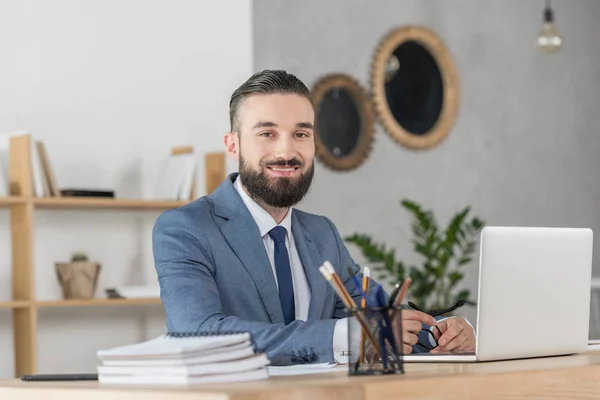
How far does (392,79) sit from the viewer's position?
631cm

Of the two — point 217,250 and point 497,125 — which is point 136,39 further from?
point 497,125

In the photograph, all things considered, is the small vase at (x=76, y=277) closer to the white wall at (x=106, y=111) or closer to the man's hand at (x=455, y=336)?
the white wall at (x=106, y=111)

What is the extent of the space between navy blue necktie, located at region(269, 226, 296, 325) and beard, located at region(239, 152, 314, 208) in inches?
3.8

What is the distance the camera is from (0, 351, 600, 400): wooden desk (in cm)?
143

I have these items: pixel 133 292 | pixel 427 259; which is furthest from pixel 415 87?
pixel 133 292

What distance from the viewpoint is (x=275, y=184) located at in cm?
233

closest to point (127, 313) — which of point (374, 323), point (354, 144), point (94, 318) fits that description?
point (94, 318)

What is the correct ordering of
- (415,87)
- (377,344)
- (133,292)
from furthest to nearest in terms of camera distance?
(415,87)
(133,292)
(377,344)

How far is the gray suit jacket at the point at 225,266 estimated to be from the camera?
215 cm

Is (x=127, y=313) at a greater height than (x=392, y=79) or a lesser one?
lesser

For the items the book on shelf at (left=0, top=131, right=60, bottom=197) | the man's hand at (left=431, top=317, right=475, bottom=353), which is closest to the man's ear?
the man's hand at (left=431, top=317, right=475, bottom=353)

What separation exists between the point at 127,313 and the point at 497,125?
3239mm

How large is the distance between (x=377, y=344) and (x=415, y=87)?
4902mm

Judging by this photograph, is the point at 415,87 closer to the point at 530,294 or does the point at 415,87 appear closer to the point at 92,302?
the point at 92,302
